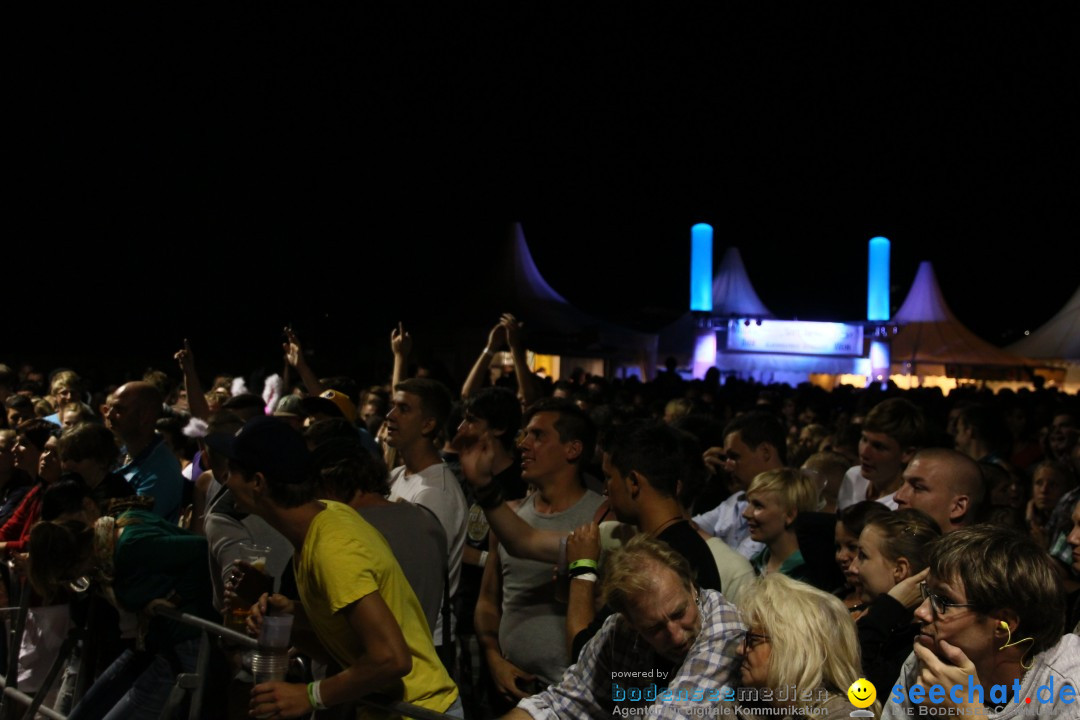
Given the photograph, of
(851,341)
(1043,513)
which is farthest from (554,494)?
(851,341)

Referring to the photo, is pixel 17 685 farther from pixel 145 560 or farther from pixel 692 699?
pixel 692 699

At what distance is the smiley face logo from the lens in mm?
2463

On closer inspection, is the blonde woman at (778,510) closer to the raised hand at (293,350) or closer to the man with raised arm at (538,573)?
the man with raised arm at (538,573)

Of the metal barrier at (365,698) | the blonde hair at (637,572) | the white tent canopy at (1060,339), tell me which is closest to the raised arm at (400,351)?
the metal barrier at (365,698)

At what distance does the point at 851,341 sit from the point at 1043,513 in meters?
27.4

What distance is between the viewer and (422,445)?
484cm

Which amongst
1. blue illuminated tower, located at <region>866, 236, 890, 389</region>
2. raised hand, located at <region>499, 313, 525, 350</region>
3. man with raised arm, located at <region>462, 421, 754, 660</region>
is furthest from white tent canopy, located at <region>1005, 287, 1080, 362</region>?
man with raised arm, located at <region>462, 421, 754, 660</region>

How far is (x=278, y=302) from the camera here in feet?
122

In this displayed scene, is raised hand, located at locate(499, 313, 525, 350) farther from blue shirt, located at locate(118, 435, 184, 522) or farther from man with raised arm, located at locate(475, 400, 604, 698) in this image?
man with raised arm, located at locate(475, 400, 604, 698)

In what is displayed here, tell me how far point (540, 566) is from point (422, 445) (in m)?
1.08

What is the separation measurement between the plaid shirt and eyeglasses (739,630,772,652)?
2cm

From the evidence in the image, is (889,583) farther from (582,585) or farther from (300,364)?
(300,364)

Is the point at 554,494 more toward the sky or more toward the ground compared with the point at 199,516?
more toward the sky

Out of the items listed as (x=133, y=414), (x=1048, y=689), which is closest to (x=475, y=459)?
(x=1048, y=689)
